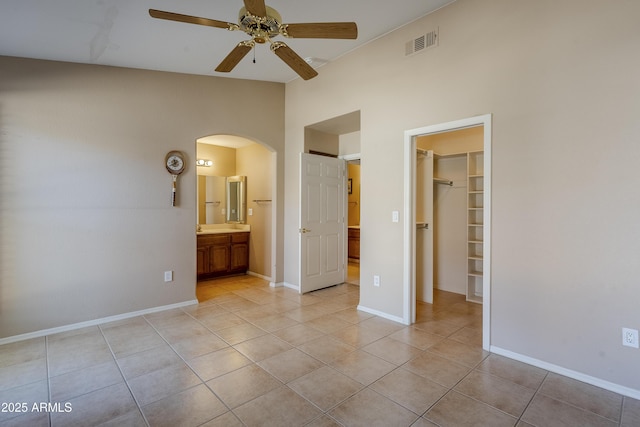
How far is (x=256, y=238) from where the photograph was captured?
19.1 feet

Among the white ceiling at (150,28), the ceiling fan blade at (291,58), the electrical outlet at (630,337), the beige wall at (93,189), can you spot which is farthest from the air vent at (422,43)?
the electrical outlet at (630,337)

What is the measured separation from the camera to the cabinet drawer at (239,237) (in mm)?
5809

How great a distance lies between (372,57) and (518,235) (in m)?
2.59

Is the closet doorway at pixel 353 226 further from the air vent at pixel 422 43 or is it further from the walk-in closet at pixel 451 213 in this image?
the air vent at pixel 422 43

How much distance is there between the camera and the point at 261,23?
2.09 metres

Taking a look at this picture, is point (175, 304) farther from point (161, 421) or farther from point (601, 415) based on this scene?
point (601, 415)

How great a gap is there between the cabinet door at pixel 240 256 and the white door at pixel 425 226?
3.26 m

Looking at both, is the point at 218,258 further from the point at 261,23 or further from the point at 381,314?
the point at 261,23

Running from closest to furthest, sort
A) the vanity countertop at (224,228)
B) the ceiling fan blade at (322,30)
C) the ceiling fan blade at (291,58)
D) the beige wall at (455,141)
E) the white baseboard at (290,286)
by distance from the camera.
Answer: the ceiling fan blade at (322,30) → the ceiling fan blade at (291,58) → the beige wall at (455,141) → the white baseboard at (290,286) → the vanity countertop at (224,228)

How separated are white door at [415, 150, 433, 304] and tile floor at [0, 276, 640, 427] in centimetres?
70

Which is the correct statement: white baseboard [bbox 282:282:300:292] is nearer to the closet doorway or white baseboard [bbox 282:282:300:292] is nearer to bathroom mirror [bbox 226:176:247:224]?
the closet doorway

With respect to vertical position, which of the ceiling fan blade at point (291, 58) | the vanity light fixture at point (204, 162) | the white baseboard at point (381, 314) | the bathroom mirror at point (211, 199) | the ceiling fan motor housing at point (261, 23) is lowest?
A: the white baseboard at point (381, 314)

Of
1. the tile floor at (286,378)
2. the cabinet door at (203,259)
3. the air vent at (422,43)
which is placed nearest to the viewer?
the tile floor at (286,378)

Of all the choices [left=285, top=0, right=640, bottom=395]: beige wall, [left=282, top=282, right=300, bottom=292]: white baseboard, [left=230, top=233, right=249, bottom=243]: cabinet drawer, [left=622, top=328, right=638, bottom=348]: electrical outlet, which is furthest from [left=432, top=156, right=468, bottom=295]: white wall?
[left=230, top=233, right=249, bottom=243]: cabinet drawer
